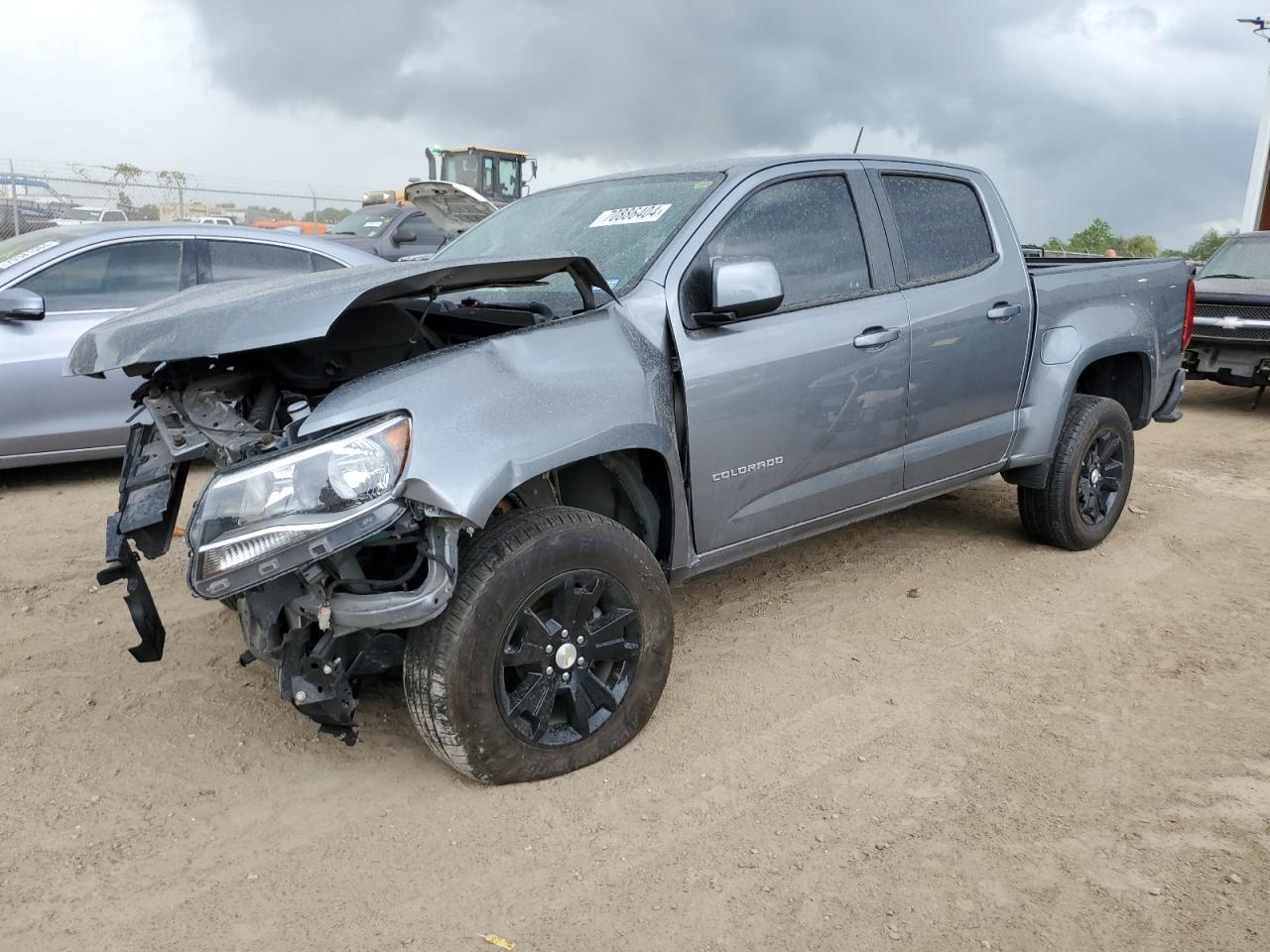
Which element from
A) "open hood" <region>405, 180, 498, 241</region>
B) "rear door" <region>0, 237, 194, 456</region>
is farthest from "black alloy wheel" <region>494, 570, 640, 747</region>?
"rear door" <region>0, 237, 194, 456</region>

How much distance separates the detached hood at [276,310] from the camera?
2.71 m

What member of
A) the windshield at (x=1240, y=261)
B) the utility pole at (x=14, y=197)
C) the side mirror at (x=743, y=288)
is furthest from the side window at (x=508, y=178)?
the side mirror at (x=743, y=288)

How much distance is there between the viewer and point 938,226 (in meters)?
4.48

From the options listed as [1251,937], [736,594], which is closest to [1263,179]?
[736,594]

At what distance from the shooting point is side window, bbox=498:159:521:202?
20609 mm

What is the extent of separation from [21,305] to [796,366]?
14.7 ft

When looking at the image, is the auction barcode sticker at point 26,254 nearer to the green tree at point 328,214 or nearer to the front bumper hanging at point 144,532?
the front bumper hanging at point 144,532

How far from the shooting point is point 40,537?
5301 mm

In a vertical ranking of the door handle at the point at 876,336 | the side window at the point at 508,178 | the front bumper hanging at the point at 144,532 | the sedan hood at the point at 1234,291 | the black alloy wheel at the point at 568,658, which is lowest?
the black alloy wheel at the point at 568,658

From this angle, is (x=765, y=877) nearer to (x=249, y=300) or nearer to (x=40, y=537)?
(x=249, y=300)

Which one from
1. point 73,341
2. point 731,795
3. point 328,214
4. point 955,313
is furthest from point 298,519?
point 328,214

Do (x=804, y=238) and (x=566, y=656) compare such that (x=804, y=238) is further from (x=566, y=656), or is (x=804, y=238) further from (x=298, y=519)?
(x=298, y=519)

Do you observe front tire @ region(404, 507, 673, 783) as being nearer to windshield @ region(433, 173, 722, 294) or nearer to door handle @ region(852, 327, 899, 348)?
windshield @ region(433, 173, 722, 294)

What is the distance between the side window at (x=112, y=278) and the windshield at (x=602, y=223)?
9.23 ft
